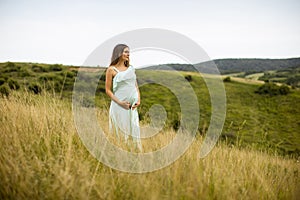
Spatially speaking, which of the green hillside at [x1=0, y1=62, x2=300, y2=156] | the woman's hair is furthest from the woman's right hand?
the green hillside at [x1=0, y1=62, x2=300, y2=156]

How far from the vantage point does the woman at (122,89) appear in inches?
191

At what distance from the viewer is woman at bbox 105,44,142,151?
15.9ft

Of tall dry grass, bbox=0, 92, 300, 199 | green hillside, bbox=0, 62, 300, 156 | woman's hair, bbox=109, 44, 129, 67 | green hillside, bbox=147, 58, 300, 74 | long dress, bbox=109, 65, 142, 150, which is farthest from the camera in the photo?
green hillside, bbox=147, 58, 300, 74

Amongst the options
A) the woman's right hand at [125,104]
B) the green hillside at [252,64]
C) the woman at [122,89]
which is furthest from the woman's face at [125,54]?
the green hillside at [252,64]

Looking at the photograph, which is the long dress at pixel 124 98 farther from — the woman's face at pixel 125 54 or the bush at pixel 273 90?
the bush at pixel 273 90

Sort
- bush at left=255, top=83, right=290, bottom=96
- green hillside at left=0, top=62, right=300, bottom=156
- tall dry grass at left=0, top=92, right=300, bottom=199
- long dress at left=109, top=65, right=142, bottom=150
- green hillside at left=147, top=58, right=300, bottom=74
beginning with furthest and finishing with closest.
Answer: green hillside at left=147, top=58, right=300, bottom=74
bush at left=255, top=83, right=290, bottom=96
green hillside at left=0, top=62, right=300, bottom=156
long dress at left=109, top=65, right=142, bottom=150
tall dry grass at left=0, top=92, right=300, bottom=199

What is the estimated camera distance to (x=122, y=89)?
16.4ft

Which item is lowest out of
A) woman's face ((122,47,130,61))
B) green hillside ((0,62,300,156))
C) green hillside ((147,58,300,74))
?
green hillside ((0,62,300,156))

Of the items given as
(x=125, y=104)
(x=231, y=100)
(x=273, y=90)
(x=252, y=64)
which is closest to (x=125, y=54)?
(x=125, y=104)

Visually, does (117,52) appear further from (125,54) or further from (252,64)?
(252,64)

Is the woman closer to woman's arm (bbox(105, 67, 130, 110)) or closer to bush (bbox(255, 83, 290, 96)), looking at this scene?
woman's arm (bbox(105, 67, 130, 110))

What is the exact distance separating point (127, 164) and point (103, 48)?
2.80 m

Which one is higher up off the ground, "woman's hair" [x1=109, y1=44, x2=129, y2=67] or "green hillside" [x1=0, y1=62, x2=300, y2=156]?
"woman's hair" [x1=109, y1=44, x2=129, y2=67]

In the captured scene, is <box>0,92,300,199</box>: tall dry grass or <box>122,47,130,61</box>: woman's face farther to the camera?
<box>122,47,130,61</box>: woman's face
